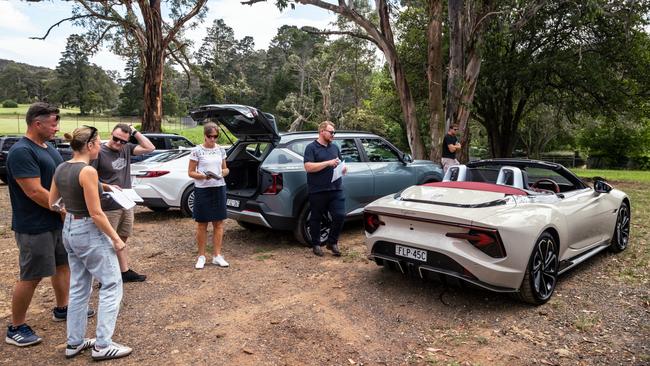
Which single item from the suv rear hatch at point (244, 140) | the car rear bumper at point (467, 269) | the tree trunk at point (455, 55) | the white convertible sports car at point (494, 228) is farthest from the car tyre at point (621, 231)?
the tree trunk at point (455, 55)

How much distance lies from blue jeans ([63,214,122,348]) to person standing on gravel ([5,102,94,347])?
0.36 metres

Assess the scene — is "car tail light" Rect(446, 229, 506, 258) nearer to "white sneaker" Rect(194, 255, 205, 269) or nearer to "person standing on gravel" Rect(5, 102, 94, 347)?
"white sneaker" Rect(194, 255, 205, 269)

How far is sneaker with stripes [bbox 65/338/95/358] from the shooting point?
328 centimetres

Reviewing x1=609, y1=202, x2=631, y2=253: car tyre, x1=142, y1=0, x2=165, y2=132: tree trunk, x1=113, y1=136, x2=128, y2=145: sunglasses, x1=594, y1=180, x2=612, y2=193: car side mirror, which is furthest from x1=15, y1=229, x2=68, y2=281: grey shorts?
x1=142, y1=0, x2=165, y2=132: tree trunk

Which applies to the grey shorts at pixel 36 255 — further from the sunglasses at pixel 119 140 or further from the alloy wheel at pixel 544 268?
the alloy wheel at pixel 544 268

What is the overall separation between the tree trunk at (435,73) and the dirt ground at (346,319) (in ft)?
22.8

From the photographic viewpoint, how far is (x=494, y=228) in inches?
149

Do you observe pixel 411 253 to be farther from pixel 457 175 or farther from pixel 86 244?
pixel 86 244

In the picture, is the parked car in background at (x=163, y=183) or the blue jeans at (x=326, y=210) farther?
the parked car in background at (x=163, y=183)

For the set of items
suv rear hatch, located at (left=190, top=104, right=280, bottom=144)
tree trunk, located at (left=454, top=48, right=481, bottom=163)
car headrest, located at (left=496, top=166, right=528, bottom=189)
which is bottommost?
car headrest, located at (left=496, top=166, right=528, bottom=189)

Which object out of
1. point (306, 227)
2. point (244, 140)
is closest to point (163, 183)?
point (244, 140)

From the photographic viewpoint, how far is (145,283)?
16.4ft

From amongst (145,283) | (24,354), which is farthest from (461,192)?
(24,354)

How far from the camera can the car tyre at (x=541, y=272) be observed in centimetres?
400
